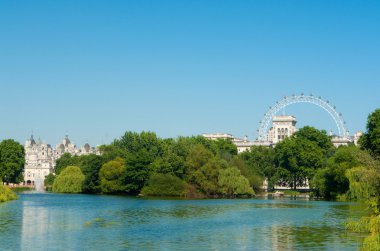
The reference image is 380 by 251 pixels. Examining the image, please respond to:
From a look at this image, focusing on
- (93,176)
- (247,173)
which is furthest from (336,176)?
(93,176)

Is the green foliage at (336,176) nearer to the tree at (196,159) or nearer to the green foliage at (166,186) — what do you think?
the tree at (196,159)

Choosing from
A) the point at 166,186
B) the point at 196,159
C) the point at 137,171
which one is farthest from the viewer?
the point at 137,171

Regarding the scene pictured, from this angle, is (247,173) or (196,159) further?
(247,173)

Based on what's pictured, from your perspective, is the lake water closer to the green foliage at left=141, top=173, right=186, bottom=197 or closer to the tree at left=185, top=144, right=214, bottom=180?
the tree at left=185, top=144, right=214, bottom=180

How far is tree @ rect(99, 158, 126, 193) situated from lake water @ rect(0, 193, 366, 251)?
111 ft

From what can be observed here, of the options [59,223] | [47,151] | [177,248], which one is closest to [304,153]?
[59,223]

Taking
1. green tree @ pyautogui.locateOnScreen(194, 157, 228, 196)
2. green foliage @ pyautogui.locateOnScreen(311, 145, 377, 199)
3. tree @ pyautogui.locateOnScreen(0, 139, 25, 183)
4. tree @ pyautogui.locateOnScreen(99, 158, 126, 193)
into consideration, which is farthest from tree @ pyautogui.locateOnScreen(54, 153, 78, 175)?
green foliage @ pyautogui.locateOnScreen(311, 145, 377, 199)

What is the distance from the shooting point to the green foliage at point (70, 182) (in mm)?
93825

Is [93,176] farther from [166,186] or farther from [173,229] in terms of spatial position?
[173,229]

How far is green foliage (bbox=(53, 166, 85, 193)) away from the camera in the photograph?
3694 inches

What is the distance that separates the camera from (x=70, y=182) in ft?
310

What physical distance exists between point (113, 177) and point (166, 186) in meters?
10.4

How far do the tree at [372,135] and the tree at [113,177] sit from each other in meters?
30.9

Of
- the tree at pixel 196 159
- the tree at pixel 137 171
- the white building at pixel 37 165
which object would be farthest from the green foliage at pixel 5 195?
the white building at pixel 37 165
